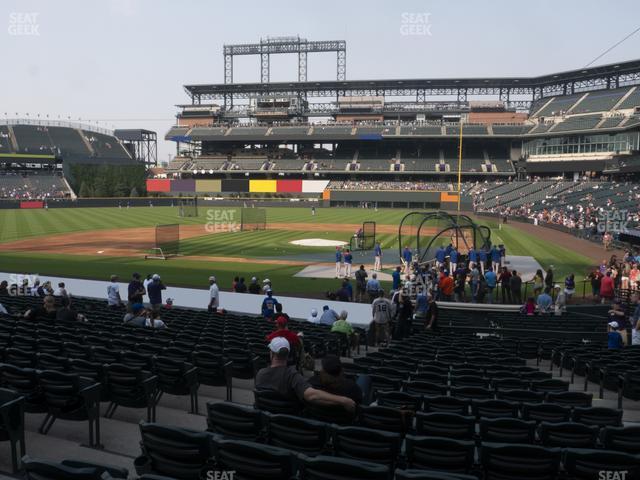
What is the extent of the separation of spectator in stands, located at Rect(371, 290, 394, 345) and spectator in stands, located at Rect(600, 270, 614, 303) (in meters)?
10.6

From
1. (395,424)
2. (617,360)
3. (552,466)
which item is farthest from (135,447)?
(617,360)

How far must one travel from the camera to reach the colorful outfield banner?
3725 inches

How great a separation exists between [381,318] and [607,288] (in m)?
11.1

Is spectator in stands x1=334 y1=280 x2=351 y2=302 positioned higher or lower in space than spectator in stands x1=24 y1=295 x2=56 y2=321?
lower

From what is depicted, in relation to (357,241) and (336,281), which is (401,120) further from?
(336,281)

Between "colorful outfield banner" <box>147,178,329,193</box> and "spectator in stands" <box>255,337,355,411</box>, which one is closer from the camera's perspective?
"spectator in stands" <box>255,337,355,411</box>

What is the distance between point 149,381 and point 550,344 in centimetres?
995

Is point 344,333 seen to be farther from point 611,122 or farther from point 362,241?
point 611,122

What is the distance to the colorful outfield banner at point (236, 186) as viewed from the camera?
310ft

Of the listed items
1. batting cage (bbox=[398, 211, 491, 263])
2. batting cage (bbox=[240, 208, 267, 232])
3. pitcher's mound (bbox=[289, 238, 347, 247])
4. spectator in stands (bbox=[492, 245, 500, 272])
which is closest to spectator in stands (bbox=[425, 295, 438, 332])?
batting cage (bbox=[398, 211, 491, 263])

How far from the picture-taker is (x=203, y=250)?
37188 mm

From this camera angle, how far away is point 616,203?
5281 centimetres

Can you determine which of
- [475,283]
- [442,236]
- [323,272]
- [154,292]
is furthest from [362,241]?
[154,292]

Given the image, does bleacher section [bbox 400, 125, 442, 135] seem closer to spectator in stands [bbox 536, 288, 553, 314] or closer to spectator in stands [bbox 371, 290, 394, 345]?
spectator in stands [bbox 536, 288, 553, 314]
